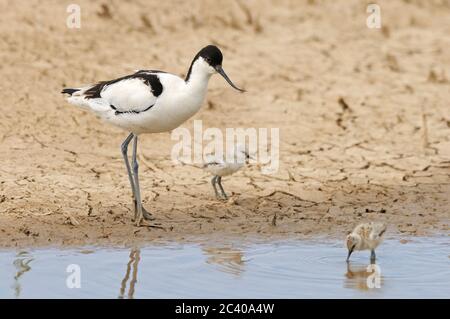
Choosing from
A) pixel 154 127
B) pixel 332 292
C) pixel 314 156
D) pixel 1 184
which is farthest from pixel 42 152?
pixel 332 292

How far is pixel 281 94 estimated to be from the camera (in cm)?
1118

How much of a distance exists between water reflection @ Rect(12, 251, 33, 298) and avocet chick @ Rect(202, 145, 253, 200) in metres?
1.87

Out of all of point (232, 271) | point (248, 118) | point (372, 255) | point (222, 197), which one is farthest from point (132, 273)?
point (248, 118)

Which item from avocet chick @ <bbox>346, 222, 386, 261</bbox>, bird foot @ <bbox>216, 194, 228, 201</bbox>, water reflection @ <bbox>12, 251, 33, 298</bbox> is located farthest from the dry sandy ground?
avocet chick @ <bbox>346, 222, 386, 261</bbox>

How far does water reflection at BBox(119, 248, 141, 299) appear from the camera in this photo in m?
6.96

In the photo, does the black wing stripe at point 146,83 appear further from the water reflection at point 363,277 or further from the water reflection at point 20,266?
the water reflection at point 363,277

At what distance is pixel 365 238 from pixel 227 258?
1.01 m

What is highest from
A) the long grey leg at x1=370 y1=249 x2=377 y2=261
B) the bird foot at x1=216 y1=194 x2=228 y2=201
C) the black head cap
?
the black head cap

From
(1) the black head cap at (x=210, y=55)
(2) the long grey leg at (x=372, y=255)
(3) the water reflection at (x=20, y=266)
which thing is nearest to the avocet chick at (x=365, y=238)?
(2) the long grey leg at (x=372, y=255)

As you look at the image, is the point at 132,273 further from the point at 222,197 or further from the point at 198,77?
the point at 222,197

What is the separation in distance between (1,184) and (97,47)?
320 centimetres

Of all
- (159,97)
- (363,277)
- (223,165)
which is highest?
(159,97)

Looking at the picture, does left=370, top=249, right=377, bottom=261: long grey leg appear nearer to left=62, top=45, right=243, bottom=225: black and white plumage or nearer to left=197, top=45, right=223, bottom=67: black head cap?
left=62, top=45, right=243, bottom=225: black and white plumage

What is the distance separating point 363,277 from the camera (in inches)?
292
